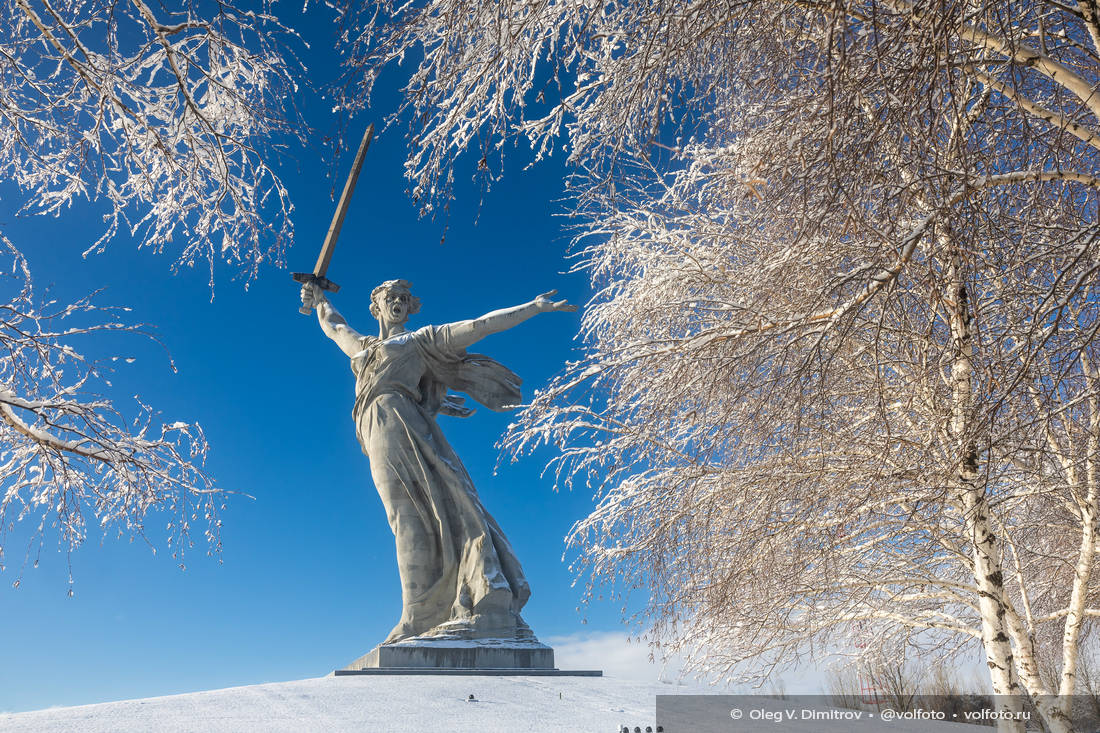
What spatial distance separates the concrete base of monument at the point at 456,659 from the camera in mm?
6801

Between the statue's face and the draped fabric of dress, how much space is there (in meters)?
0.24

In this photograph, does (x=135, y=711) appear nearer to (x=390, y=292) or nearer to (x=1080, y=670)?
(x=390, y=292)

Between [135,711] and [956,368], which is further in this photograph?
[956,368]

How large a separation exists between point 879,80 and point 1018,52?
0.82 meters

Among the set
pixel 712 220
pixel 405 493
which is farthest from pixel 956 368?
pixel 405 493

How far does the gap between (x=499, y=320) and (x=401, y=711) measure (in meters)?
4.14

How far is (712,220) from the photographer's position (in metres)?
7.66

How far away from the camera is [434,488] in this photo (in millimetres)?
7941

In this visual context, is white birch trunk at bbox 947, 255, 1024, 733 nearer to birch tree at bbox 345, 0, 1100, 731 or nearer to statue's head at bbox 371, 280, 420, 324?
birch tree at bbox 345, 0, 1100, 731

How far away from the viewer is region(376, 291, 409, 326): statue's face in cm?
888

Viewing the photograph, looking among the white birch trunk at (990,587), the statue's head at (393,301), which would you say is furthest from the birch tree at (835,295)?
the statue's head at (393,301)

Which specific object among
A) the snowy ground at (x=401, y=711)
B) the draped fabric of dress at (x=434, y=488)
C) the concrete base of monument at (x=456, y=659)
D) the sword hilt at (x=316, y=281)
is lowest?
the snowy ground at (x=401, y=711)

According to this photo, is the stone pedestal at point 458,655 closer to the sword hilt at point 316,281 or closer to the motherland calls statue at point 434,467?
the motherland calls statue at point 434,467

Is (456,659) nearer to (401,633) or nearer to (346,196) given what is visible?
(401,633)
